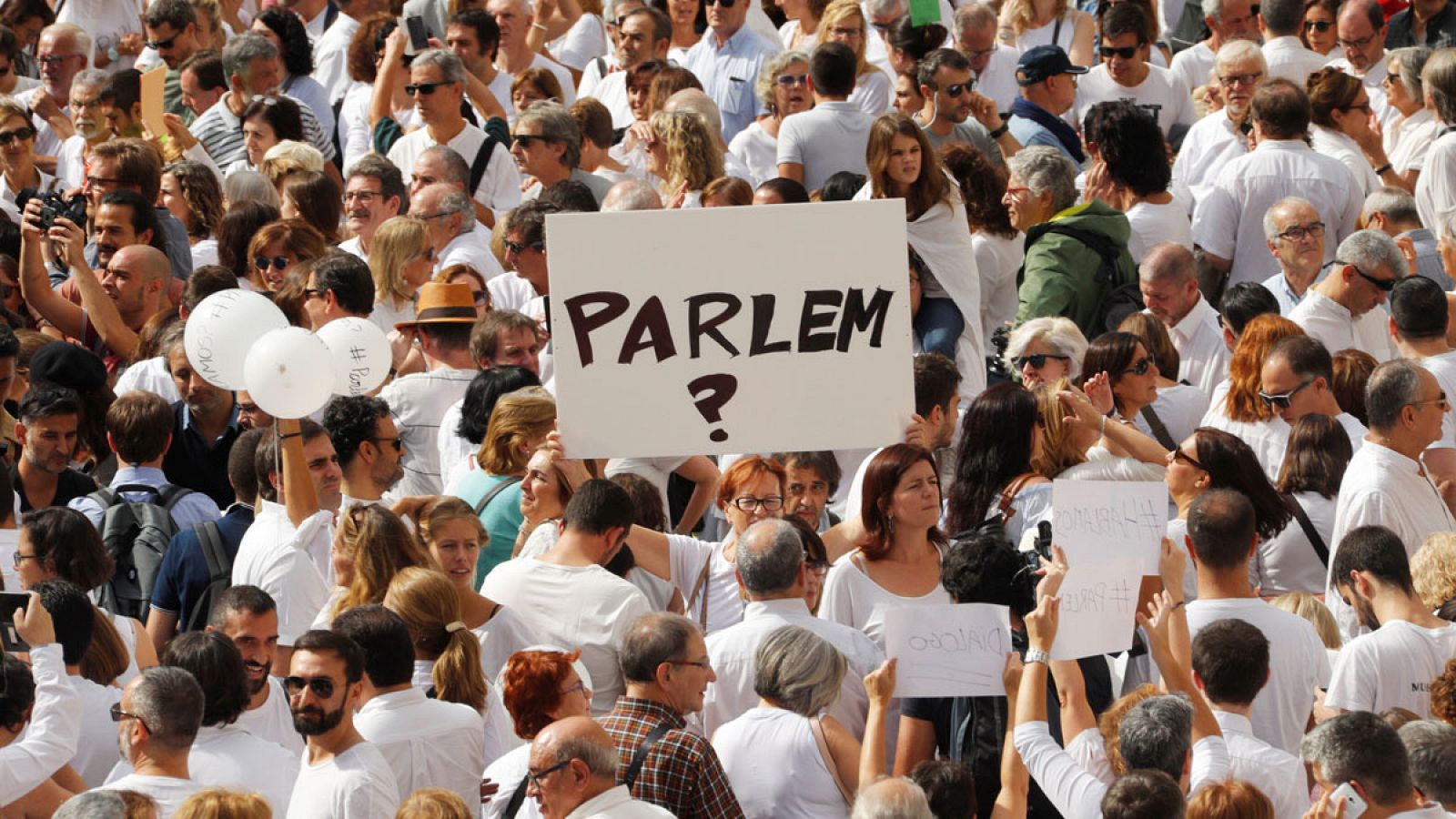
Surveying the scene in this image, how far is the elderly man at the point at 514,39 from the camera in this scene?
14.5 m

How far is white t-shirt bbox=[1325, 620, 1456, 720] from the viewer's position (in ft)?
23.5

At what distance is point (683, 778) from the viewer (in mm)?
6348

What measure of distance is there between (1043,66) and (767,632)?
639 cm

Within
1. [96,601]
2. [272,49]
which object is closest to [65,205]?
[272,49]

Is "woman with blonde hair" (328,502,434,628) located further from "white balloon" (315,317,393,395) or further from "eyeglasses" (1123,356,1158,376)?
"eyeglasses" (1123,356,1158,376)

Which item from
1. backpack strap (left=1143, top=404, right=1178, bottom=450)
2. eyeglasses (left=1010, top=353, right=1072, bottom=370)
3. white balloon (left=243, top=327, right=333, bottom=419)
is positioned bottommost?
backpack strap (left=1143, top=404, right=1178, bottom=450)

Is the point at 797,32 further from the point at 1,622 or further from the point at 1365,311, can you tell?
the point at 1,622

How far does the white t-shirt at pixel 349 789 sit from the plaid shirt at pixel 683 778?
591 mm

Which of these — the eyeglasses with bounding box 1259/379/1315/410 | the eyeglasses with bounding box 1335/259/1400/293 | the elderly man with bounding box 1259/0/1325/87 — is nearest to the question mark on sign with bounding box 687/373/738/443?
the eyeglasses with bounding box 1259/379/1315/410

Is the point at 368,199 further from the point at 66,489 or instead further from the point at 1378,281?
the point at 1378,281

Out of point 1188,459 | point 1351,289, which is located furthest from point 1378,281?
point 1188,459

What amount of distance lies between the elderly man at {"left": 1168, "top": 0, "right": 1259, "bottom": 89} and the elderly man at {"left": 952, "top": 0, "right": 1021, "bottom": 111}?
95 centimetres

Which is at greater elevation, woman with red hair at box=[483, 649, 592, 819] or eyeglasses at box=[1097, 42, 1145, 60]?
eyeglasses at box=[1097, 42, 1145, 60]

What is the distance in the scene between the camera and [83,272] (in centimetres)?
1056
